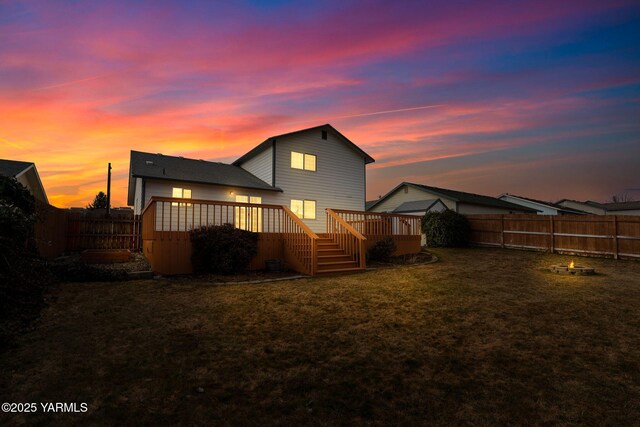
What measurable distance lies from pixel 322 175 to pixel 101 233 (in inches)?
471

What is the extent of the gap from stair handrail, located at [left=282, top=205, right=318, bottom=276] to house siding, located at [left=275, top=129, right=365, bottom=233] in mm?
7093

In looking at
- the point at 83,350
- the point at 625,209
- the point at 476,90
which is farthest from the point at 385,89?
the point at 625,209

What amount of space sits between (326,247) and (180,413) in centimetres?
872

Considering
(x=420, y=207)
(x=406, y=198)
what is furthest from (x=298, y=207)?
(x=406, y=198)

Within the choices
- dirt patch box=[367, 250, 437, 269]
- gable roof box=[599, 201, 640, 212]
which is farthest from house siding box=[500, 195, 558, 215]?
dirt patch box=[367, 250, 437, 269]

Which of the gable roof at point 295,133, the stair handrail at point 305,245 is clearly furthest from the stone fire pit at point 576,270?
the gable roof at point 295,133

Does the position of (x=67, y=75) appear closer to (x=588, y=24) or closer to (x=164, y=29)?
(x=164, y=29)

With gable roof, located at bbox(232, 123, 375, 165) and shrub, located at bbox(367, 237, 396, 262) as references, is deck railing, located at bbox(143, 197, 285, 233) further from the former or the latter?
gable roof, located at bbox(232, 123, 375, 165)

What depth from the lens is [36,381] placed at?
2961mm

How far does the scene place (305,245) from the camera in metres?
9.65

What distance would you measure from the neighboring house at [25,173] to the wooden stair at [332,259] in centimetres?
1446

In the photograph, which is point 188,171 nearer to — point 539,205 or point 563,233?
point 563,233

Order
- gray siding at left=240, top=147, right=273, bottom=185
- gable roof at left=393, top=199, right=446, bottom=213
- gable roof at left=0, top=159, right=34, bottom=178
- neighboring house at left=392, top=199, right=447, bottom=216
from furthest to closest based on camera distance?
gable roof at left=393, top=199, right=446, bottom=213 < neighboring house at left=392, top=199, right=447, bottom=216 < gray siding at left=240, top=147, right=273, bottom=185 < gable roof at left=0, top=159, right=34, bottom=178

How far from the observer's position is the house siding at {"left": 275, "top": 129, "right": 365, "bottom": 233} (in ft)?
55.7
